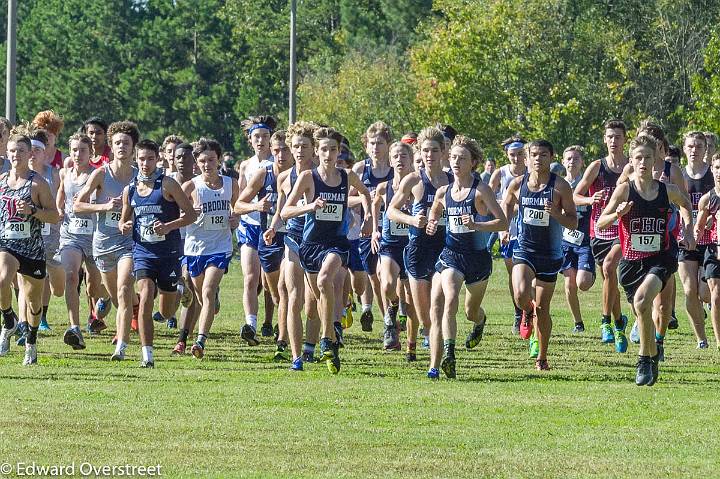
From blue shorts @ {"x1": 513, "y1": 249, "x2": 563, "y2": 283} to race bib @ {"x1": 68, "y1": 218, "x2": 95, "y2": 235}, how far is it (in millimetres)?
4448

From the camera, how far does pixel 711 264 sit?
1570cm

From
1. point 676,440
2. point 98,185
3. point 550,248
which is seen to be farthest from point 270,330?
point 676,440

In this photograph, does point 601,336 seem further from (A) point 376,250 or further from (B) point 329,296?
(B) point 329,296

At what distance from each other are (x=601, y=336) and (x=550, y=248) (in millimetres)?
3620

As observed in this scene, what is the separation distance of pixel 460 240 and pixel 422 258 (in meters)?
0.82

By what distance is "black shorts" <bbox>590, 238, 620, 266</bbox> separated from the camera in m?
16.7

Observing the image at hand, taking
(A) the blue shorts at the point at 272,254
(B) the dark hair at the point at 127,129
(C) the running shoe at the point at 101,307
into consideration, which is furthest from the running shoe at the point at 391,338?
(C) the running shoe at the point at 101,307

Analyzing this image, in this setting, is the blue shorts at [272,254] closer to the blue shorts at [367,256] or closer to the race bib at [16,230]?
the blue shorts at [367,256]

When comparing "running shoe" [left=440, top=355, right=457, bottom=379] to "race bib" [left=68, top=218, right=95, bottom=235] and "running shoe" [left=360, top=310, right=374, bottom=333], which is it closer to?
"running shoe" [left=360, top=310, right=374, bottom=333]

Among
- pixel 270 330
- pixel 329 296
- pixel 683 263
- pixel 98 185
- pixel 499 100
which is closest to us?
pixel 329 296

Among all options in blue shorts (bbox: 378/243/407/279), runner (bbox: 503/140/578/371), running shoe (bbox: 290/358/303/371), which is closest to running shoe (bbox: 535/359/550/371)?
runner (bbox: 503/140/578/371)

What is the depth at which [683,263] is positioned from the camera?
52.9 ft

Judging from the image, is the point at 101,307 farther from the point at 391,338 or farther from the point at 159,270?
the point at 159,270

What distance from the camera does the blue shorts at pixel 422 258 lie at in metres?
14.0
